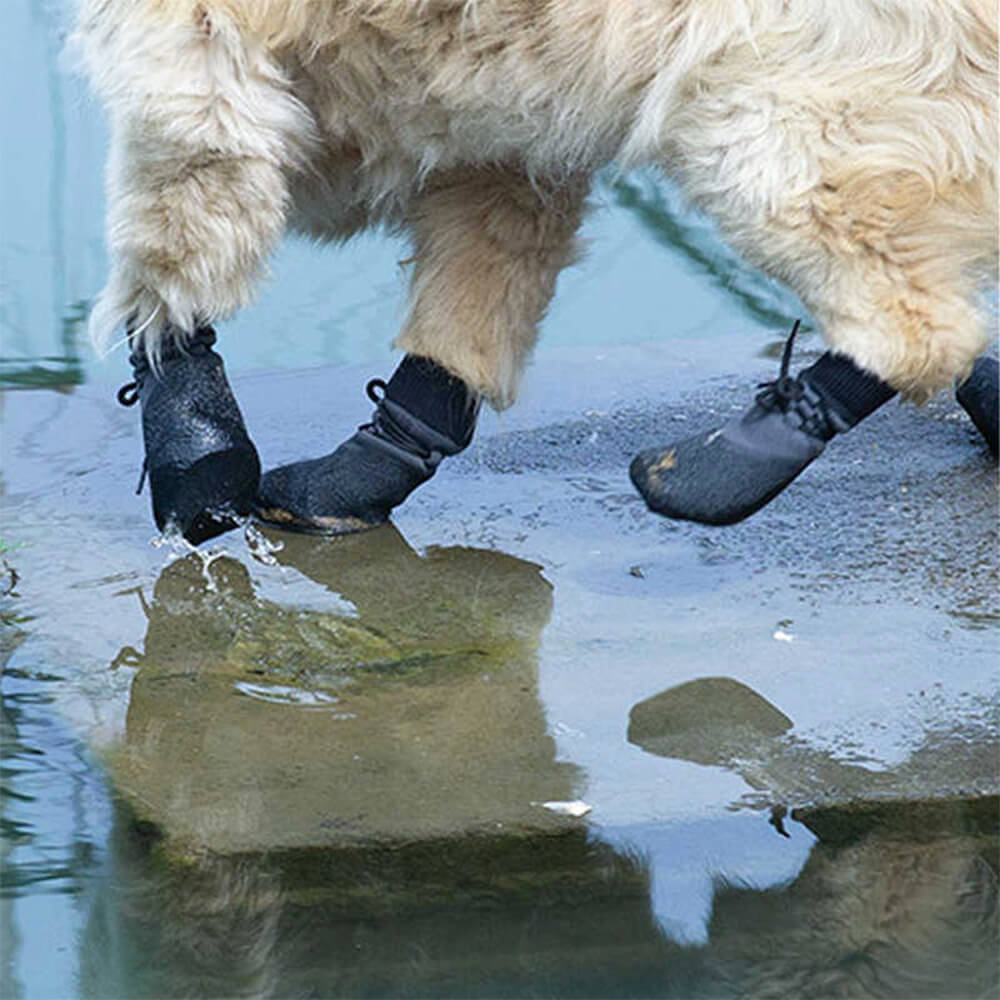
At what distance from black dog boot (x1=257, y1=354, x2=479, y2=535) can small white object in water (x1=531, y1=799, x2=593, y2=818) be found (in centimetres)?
111

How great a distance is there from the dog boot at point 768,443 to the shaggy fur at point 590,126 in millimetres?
81

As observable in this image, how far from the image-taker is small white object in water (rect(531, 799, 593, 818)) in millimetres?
2490

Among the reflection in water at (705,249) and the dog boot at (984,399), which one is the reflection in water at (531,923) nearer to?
the dog boot at (984,399)

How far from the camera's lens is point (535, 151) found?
297cm

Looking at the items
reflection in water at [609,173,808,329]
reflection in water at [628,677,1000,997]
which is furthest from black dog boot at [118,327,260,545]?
reflection in water at [609,173,808,329]

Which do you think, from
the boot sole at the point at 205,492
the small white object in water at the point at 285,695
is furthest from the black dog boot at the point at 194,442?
the small white object in water at the point at 285,695

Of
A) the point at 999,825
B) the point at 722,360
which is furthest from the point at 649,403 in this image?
the point at 999,825

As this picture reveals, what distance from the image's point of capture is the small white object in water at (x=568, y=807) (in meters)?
2.49

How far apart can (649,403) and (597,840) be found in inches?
74.4

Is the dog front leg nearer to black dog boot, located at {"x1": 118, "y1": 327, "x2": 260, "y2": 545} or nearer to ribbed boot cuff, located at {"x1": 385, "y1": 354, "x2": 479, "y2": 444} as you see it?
black dog boot, located at {"x1": 118, "y1": 327, "x2": 260, "y2": 545}

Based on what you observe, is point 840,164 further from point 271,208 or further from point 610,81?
point 271,208

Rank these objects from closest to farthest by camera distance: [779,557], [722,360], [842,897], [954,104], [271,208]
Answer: [842,897], [954,104], [271,208], [779,557], [722,360]

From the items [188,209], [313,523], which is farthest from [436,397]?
[188,209]

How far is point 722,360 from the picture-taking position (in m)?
4.46
